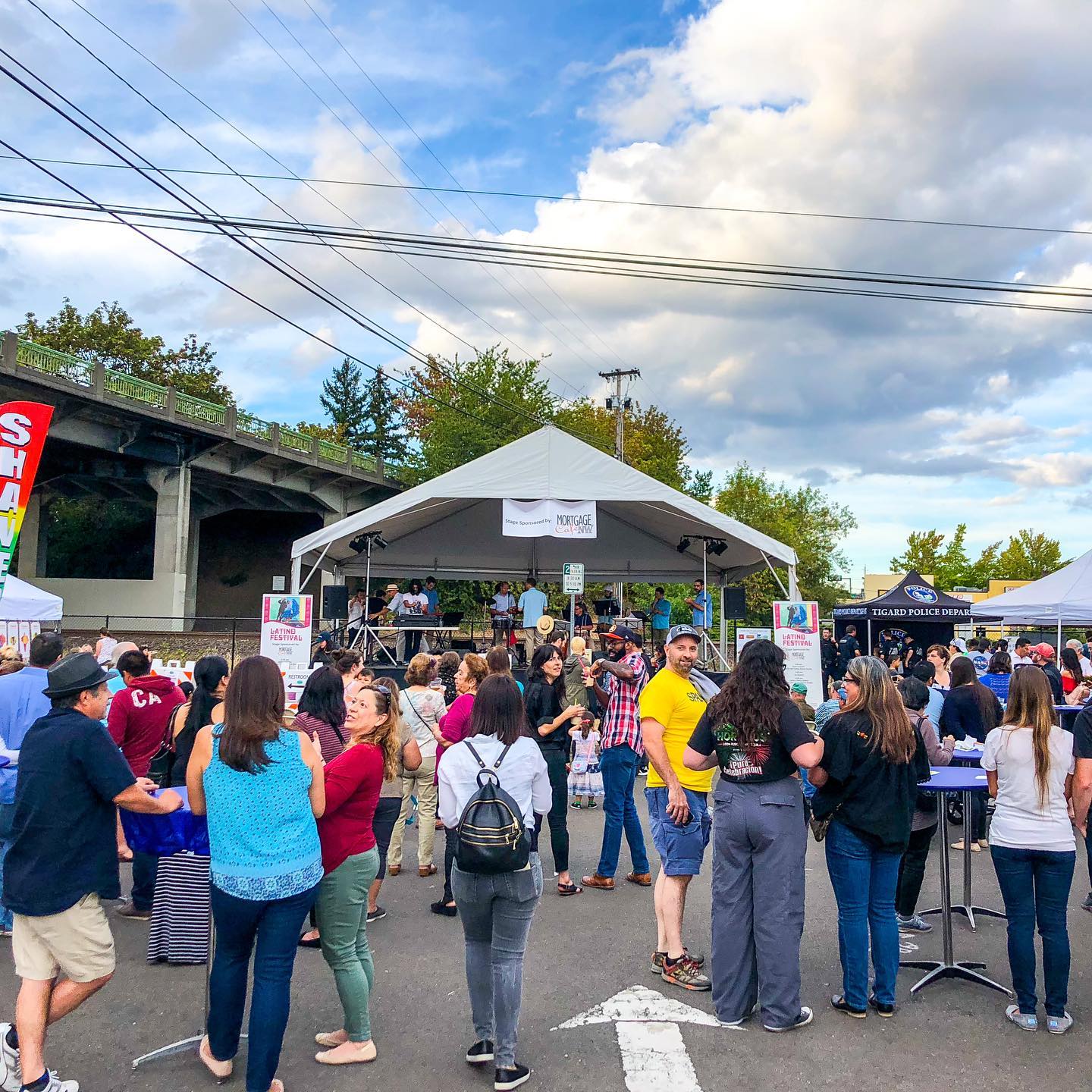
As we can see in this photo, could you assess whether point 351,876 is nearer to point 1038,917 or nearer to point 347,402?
point 1038,917

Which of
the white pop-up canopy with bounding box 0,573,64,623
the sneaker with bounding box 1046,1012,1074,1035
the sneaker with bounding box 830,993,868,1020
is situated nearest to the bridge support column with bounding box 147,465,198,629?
the white pop-up canopy with bounding box 0,573,64,623

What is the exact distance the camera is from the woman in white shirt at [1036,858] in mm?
4070

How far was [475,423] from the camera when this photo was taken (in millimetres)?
34875

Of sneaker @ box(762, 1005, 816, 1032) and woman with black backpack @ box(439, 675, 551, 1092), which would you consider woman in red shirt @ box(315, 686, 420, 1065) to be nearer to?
woman with black backpack @ box(439, 675, 551, 1092)

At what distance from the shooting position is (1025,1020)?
4.09 metres

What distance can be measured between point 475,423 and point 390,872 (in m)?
29.2

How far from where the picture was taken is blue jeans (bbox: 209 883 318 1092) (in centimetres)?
326

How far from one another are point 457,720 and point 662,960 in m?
1.99

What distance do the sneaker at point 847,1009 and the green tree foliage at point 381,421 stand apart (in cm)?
6720

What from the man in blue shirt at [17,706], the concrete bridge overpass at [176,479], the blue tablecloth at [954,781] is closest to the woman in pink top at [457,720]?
the man in blue shirt at [17,706]

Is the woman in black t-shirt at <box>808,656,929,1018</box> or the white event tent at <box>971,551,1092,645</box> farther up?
the white event tent at <box>971,551,1092,645</box>

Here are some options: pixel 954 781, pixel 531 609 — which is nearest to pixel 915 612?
pixel 531 609

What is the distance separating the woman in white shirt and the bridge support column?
30.5m

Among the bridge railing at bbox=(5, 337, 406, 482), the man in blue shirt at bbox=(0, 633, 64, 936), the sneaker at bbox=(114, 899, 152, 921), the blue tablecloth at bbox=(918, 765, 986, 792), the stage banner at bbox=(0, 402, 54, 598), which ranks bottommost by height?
the sneaker at bbox=(114, 899, 152, 921)
